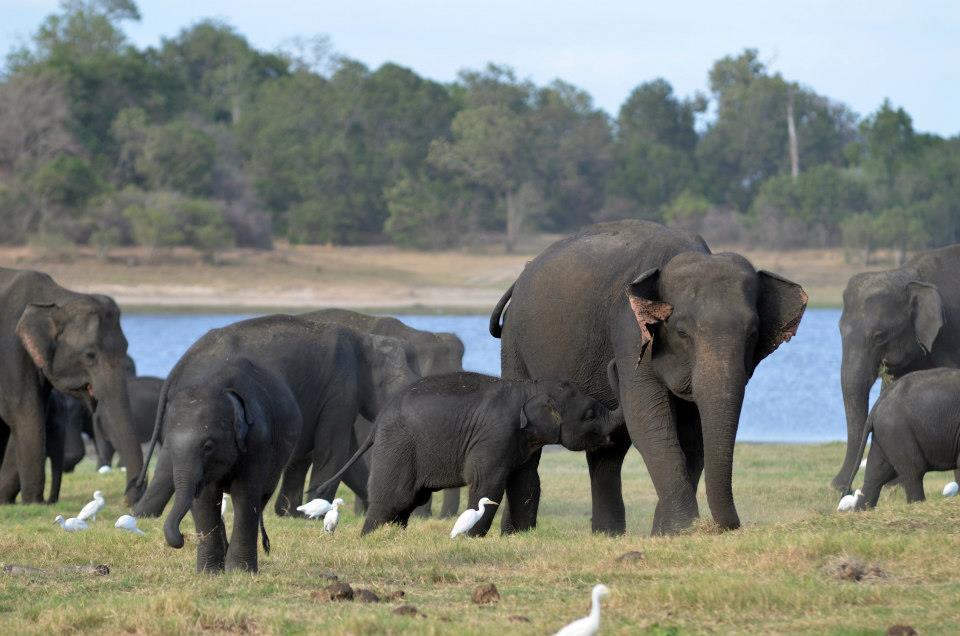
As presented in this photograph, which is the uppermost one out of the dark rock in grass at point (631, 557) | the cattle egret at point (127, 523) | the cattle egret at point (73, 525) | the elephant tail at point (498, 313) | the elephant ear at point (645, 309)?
the elephant ear at point (645, 309)

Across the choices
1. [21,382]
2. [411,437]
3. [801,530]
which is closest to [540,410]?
[411,437]

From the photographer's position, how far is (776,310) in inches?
416

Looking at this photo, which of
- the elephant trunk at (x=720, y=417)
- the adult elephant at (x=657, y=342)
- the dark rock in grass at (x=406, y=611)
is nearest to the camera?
the dark rock in grass at (x=406, y=611)

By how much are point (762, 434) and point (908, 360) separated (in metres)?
12.0

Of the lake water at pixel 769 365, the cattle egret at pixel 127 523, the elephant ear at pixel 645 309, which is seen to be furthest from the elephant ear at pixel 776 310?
the lake water at pixel 769 365

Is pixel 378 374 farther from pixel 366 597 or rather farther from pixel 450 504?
pixel 366 597

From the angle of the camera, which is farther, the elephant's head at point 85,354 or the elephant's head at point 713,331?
the elephant's head at point 85,354

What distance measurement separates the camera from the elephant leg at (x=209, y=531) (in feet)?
29.3

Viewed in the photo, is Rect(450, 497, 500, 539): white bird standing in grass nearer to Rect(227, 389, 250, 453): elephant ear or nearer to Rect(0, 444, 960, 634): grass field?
Rect(0, 444, 960, 634): grass field

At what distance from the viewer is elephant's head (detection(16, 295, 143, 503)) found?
47.6 feet

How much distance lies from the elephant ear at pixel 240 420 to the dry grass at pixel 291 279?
4121 cm

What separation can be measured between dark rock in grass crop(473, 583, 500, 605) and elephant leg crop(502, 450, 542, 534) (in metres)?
3.58

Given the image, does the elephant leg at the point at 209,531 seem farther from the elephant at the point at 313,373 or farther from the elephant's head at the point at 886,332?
the elephant's head at the point at 886,332

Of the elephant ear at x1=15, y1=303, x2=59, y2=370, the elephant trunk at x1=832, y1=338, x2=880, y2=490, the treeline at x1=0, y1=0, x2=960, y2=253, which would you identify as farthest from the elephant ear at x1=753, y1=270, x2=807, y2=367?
the treeline at x1=0, y1=0, x2=960, y2=253
